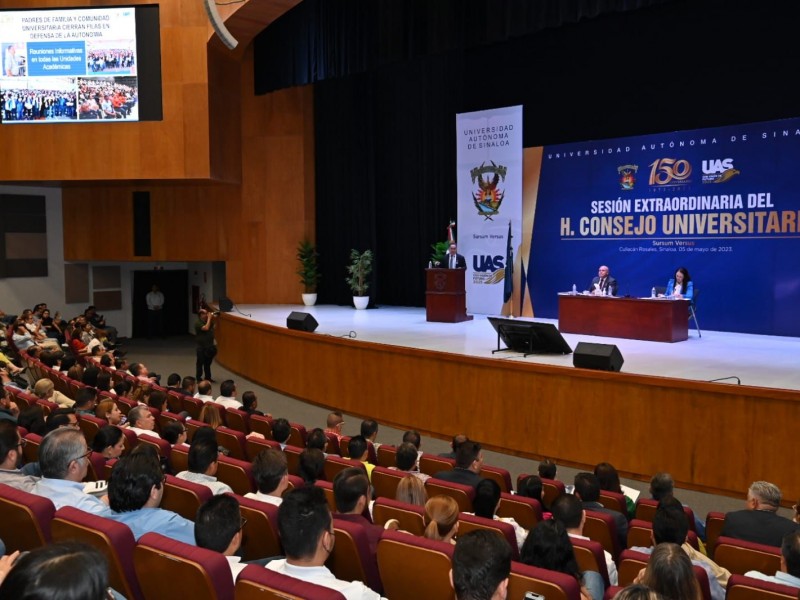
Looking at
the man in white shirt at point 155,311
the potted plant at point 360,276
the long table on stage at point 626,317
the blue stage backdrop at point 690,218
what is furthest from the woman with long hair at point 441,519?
the man in white shirt at point 155,311

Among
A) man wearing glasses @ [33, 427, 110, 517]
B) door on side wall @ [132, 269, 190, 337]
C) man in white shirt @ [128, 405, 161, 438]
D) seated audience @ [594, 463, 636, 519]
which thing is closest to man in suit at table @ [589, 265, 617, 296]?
seated audience @ [594, 463, 636, 519]

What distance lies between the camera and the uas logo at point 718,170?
411 inches

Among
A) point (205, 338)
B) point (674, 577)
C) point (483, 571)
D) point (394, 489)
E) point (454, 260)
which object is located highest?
point (454, 260)

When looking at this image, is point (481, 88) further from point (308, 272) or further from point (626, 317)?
point (626, 317)

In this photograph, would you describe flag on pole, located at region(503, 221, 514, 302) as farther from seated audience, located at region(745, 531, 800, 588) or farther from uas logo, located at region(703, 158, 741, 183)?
seated audience, located at region(745, 531, 800, 588)

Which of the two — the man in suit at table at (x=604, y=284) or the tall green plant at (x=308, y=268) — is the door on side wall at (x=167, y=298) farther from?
the man in suit at table at (x=604, y=284)

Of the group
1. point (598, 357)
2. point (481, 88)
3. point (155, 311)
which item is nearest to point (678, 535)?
point (598, 357)

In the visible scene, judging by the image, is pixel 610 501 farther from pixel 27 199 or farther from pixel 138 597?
pixel 27 199

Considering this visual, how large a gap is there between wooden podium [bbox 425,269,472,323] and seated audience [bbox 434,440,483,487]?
7.43 metres

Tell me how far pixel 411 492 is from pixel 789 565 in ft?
5.45

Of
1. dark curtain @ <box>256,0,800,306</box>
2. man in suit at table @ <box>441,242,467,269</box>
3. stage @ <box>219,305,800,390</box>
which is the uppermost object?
dark curtain @ <box>256,0,800,306</box>

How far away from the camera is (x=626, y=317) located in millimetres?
9969

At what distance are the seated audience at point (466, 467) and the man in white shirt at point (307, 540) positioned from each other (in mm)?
2053

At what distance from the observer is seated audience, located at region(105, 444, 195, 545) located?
117 inches
